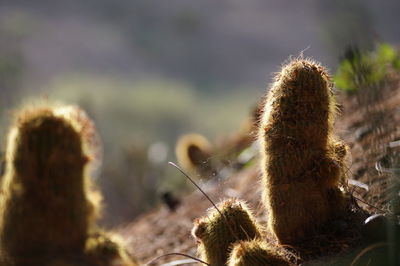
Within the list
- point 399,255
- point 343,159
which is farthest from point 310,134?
point 399,255

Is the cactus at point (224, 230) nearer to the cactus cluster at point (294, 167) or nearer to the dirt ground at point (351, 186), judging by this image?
the cactus cluster at point (294, 167)

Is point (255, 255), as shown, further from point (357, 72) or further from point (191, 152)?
point (191, 152)

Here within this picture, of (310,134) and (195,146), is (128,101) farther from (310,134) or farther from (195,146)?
(310,134)

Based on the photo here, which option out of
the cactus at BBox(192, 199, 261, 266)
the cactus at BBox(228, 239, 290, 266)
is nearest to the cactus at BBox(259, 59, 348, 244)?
the cactus at BBox(192, 199, 261, 266)

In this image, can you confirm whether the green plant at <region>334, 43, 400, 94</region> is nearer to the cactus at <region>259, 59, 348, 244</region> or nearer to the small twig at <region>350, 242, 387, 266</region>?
the cactus at <region>259, 59, 348, 244</region>

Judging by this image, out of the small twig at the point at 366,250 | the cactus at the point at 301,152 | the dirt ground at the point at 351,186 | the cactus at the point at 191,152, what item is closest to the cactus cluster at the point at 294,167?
the cactus at the point at 301,152

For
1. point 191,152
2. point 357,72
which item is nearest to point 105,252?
point 357,72
